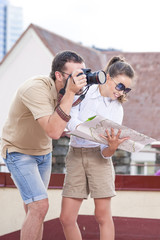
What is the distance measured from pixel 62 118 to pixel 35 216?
61 centimetres

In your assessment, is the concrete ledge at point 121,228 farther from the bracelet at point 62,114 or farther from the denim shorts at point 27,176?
the bracelet at point 62,114

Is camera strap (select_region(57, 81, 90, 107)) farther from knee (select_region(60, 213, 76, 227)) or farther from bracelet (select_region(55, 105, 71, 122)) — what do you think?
knee (select_region(60, 213, 76, 227))

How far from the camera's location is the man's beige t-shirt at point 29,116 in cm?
244

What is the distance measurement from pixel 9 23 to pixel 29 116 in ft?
501

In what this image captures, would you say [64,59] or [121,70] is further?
[121,70]

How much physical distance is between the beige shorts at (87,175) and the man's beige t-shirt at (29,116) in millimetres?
235

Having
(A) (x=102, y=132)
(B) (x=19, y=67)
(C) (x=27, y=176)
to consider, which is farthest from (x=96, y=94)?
(B) (x=19, y=67)

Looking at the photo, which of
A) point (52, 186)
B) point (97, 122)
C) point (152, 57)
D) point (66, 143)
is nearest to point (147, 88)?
point (152, 57)

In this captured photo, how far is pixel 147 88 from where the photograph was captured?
14.9 meters

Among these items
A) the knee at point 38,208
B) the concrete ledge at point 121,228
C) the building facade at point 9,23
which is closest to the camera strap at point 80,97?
the knee at point 38,208

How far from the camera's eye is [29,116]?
2635 mm

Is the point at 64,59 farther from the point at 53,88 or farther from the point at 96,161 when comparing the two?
the point at 96,161

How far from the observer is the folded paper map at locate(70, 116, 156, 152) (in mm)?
2631

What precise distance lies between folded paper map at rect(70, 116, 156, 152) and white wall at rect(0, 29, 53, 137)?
12.8 meters
